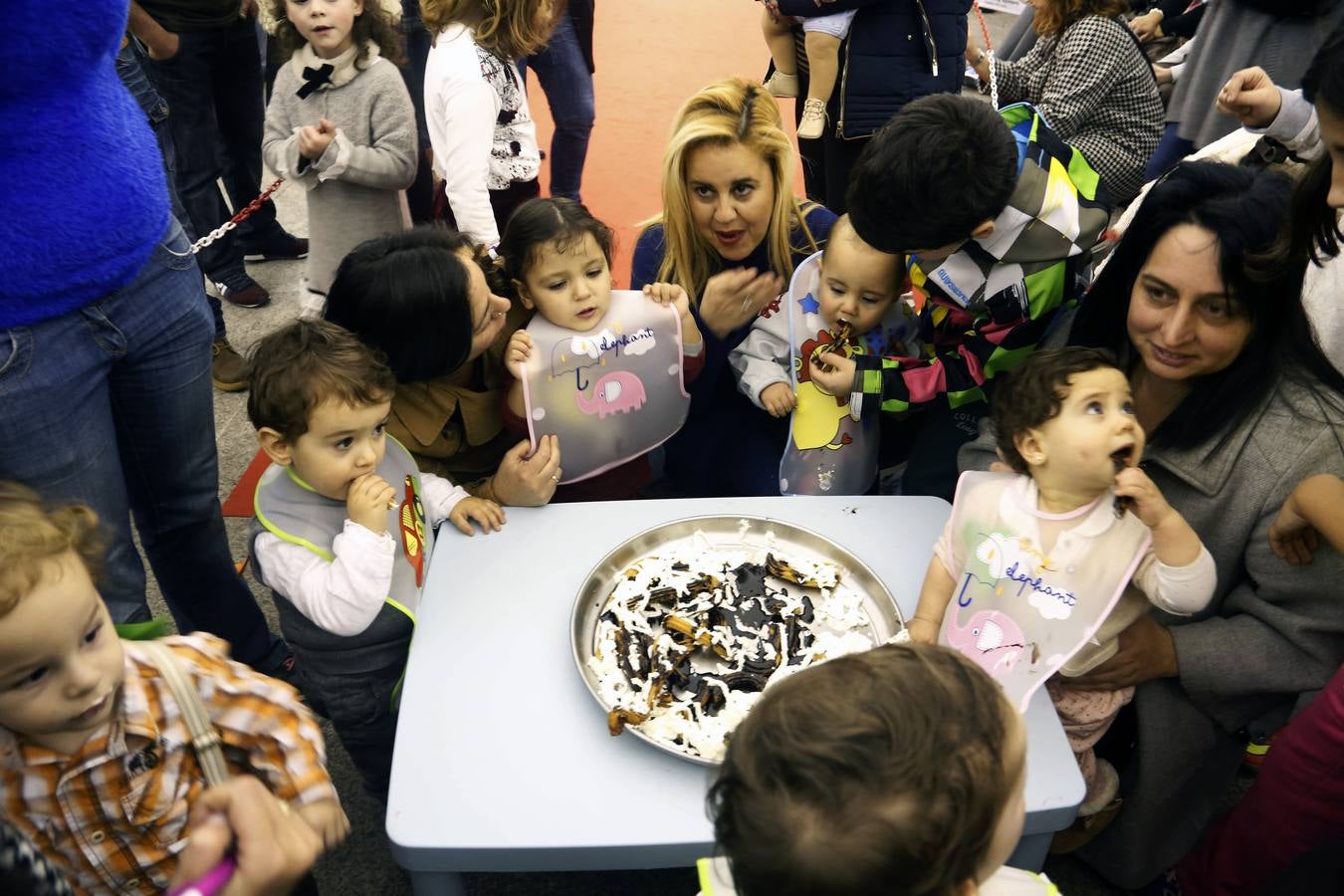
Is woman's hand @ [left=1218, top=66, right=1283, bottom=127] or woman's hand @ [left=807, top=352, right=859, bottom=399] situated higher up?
woman's hand @ [left=1218, top=66, right=1283, bottom=127]

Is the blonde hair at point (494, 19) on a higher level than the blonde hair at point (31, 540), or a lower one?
higher

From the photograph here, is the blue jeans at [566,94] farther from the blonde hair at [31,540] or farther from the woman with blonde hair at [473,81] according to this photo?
the blonde hair at [31,540]

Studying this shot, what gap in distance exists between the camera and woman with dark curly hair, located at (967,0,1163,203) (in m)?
3.29

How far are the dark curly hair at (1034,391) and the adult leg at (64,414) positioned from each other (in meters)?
1.43

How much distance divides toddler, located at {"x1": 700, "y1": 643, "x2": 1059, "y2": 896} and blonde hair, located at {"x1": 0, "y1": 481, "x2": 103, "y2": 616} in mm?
782

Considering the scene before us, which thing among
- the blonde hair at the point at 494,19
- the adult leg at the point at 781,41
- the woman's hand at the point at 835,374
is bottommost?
the woman's hand at the point at 835,374

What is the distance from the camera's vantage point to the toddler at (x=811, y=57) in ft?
10.5

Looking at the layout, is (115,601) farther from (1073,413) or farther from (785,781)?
(1073,413)

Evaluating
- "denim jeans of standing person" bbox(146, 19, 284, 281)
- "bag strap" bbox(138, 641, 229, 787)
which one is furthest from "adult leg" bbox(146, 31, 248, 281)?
"bag strap" bbox(138, 641, 229, 787)

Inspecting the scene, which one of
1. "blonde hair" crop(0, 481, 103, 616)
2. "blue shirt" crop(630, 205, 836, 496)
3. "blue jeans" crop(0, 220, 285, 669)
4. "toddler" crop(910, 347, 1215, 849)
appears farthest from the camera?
"blue shirt" crop(630, 205, 836, 496)

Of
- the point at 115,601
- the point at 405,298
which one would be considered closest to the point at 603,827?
the point at 405,298

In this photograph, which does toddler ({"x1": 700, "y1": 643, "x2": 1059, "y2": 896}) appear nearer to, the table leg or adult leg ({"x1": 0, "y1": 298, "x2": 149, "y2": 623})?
the table leg

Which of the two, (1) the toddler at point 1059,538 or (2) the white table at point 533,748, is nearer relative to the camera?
(2) the white table at point 533,748

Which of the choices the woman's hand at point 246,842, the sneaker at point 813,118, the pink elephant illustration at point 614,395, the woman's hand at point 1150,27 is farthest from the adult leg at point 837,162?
the woman's hand at point 246,842
